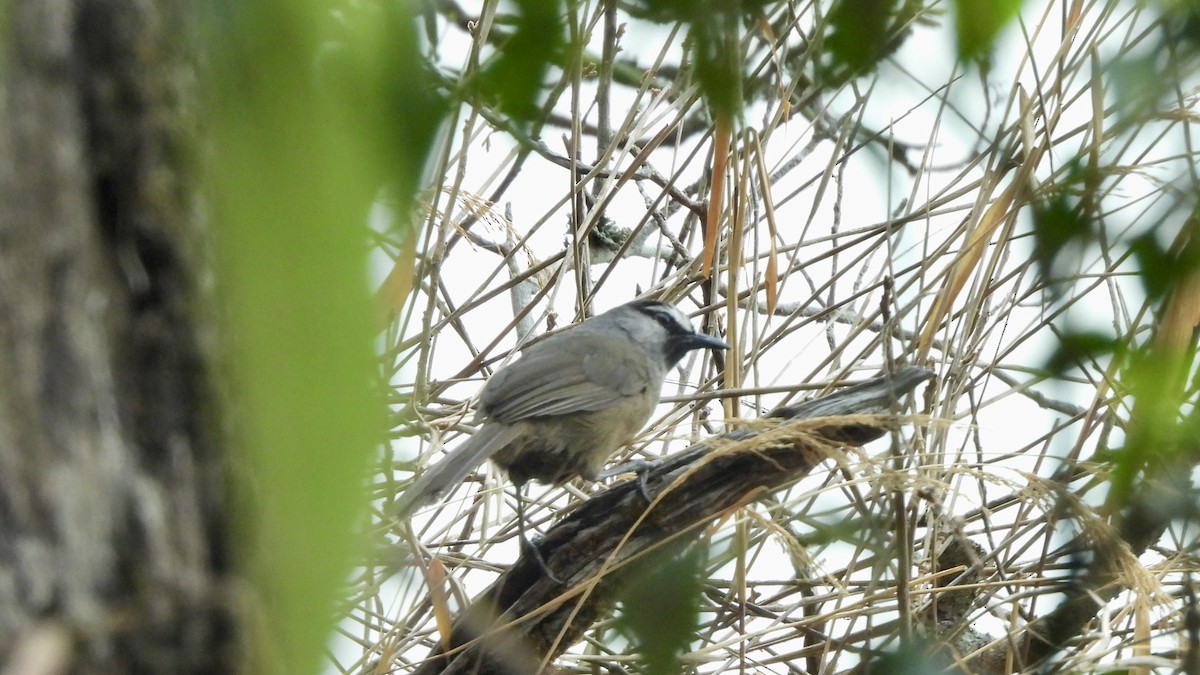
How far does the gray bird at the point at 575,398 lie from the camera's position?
12.9 feet

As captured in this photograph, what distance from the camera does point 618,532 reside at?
298 cm

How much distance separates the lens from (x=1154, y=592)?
239cm

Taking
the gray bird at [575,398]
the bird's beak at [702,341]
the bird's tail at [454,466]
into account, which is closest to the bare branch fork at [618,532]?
the bird's tail at [454,466]

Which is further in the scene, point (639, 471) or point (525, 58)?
point (639, 471)

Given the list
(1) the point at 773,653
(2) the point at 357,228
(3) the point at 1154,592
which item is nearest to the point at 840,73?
(2) the point at 357,228

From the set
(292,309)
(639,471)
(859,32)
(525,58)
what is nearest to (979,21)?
(859,32)

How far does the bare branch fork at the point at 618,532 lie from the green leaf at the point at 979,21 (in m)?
1.72

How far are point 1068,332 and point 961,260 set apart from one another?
1.89 m

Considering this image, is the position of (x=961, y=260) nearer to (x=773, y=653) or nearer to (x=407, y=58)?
(x=773, y=653)

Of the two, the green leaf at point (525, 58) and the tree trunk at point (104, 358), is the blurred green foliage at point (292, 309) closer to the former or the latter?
the tree trunk at point (104, 358)

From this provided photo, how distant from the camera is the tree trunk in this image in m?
0.46

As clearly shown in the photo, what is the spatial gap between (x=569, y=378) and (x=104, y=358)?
3.63m

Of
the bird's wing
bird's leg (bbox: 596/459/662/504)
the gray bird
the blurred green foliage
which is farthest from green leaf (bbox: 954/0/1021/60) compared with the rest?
the bird's wing

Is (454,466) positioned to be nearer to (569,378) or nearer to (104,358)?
(569,378)
